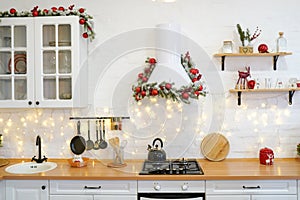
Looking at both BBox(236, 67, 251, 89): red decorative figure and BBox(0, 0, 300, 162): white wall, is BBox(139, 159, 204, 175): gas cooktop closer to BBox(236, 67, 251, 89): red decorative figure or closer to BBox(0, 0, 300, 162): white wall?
BBox(0, 0, 300, 162): white wall

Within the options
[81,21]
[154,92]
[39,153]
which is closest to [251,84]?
[154,92]

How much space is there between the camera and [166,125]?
10.8ft

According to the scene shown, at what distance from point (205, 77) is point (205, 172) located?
0.91m

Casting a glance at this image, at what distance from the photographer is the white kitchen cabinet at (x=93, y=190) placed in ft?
8.89

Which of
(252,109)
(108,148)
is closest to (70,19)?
(108,148)

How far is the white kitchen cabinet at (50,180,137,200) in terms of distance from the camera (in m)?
2.71

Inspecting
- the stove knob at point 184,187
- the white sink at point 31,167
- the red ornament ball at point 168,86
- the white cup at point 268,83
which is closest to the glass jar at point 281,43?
the white cup at point 268,83

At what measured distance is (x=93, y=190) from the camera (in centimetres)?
273

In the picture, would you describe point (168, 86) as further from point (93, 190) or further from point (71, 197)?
point (71, 197)

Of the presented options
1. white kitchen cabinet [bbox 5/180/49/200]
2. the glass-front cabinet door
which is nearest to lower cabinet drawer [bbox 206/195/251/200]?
white kitchen cabinet [bbox 5/180/49/200]

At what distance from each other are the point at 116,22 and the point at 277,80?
1561 millimetres

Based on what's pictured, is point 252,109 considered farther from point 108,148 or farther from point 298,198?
point 108,148

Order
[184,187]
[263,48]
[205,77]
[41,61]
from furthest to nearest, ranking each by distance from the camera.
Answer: [205,77] < [263,48] < [41,61] < [184,187]

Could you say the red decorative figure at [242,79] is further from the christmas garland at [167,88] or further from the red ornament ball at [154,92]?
the red ornament ball at [154,92]
